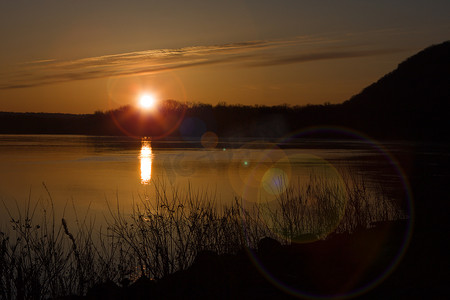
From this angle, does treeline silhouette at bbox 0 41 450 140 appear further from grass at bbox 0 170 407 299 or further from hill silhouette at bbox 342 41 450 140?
grass at bbox 0 170 407 299

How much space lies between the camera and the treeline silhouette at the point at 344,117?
10050cm

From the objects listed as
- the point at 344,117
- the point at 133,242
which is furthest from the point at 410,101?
the point at 133,242

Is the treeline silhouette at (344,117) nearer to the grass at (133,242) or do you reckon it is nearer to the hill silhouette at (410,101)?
the hill silhouette at (410,101)

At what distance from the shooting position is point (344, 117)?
121 meters

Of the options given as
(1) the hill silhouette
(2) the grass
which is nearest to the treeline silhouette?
(1) the hill silhouette

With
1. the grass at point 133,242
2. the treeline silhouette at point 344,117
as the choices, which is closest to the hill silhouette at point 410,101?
the treeline silhouette at point 344,117

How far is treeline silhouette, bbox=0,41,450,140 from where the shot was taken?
→ 100500 mm

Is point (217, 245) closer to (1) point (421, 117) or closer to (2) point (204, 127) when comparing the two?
(1) point (421, 117)

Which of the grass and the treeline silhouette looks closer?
the grass

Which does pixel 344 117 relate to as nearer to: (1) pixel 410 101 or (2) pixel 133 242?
(1) pixel 410 101

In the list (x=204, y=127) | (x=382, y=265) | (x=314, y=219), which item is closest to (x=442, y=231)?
(x=382, y=265)

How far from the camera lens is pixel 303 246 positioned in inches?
383

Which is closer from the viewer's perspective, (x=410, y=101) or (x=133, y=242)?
(x=133, y=242)

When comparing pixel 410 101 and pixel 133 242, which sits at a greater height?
pixel 410 101
